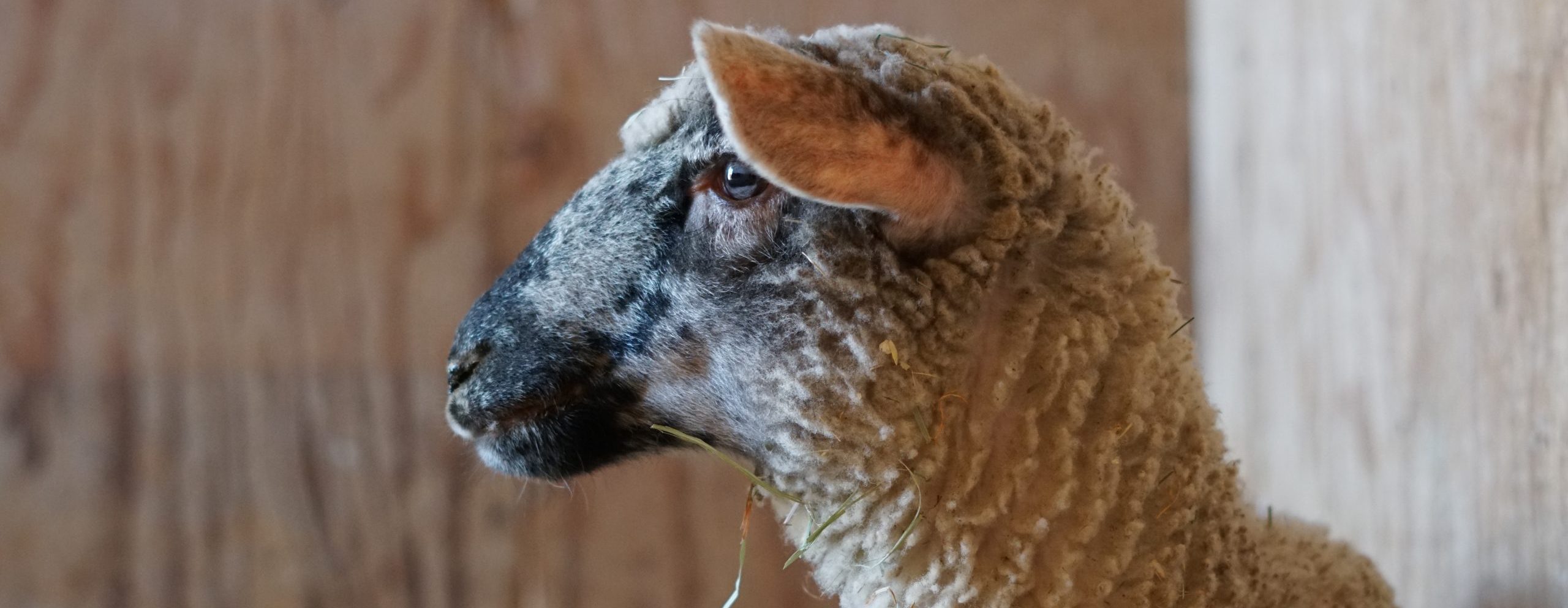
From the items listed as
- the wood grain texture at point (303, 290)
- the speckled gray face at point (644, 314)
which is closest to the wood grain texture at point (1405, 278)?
the wood grain texture at point (303, 290)

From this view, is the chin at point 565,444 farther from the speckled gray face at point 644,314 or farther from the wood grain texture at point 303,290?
the wood grain texture at point 303,290

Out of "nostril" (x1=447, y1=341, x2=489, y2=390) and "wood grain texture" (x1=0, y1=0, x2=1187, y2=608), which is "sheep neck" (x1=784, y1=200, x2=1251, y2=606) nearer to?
"nostril" (x1=447, y1=341, x2=489, y2=390)

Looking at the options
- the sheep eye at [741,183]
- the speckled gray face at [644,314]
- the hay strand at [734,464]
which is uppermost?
the sheep eye at [741,183]

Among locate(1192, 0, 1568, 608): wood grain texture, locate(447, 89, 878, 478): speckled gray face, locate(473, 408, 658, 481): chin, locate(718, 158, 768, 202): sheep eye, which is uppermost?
locate(1192, 0, 1568, 608): wood grain texture

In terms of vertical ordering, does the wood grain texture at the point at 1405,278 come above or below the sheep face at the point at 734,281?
above

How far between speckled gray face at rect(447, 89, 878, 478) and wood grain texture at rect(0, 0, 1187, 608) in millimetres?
790

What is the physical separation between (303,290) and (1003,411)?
139 cm

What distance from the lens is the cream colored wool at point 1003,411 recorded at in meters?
1.15

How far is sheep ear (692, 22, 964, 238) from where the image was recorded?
99cm

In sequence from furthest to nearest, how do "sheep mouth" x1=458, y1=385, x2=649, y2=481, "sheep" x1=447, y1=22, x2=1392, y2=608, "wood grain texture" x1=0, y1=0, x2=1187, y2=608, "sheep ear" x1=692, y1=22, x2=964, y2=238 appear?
"wood grain texture" x1=0, y1=0, x2=1187, y2=608 < "sheep mouth" x1=458, y1=385, x2=649, y2=481 < "sheep" x1=447, y1=22, x2=1392, y2=608 < "sheep ear" x1=692, y1=22, x2=964, y2=238

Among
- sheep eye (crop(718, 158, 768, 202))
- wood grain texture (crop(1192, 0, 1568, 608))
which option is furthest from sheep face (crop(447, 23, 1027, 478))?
wood grain texture (crop(1192, 0, 1568, 608))

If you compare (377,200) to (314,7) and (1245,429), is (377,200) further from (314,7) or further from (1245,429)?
(1245,429)

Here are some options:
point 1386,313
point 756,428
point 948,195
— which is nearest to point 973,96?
point 948,195

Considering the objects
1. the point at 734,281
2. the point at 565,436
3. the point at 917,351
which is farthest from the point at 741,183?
the point at 565,436
